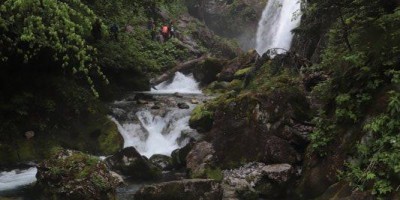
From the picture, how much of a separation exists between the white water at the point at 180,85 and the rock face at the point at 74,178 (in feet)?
49.9

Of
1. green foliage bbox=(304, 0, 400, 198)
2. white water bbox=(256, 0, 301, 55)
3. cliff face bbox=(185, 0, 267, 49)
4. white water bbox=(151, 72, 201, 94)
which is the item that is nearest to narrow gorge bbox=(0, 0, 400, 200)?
green foliage bbox=(304, 0, 400, 198)

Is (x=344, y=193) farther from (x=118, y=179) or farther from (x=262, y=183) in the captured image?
(x=118, y=179)

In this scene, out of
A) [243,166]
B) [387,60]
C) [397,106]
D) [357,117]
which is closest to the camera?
[397,106]

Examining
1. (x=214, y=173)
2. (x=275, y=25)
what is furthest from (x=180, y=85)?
(x=214, y=173)

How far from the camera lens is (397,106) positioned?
6695mm

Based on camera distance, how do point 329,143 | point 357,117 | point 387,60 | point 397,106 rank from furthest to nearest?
1. point 329,143
2. point 357,117
3. point 387,60
4. point 397,106

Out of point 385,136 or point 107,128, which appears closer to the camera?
point 385,136

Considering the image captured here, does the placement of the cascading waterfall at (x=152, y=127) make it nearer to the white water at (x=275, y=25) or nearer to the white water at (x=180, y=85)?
the white water at (x=180, y=85)

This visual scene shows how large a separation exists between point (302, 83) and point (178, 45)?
833 inches

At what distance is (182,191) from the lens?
9.11 meters

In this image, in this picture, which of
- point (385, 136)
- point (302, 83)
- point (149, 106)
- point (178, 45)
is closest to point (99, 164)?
point (385, 136)

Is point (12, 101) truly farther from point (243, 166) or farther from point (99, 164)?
point (243, 166)

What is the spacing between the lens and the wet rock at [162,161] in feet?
42.1

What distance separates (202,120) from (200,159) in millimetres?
3170
